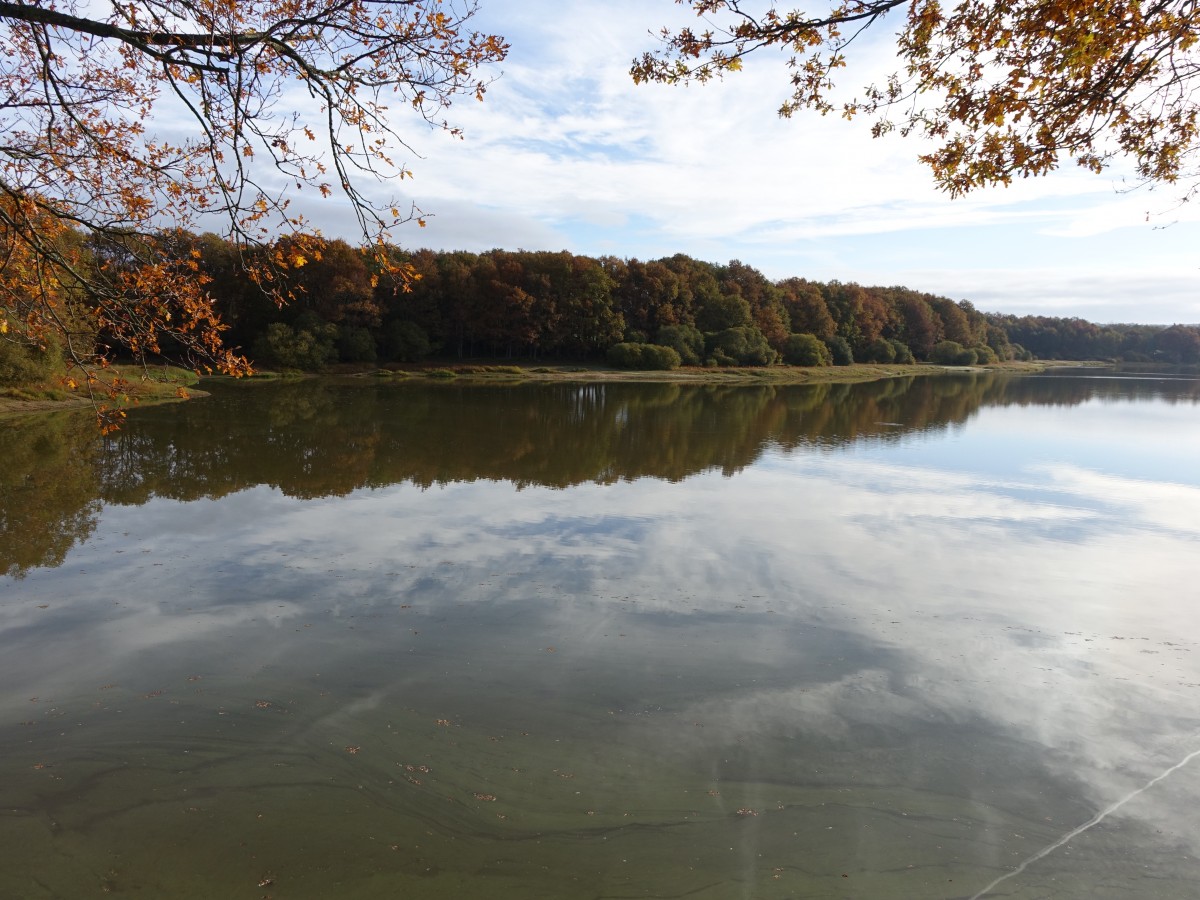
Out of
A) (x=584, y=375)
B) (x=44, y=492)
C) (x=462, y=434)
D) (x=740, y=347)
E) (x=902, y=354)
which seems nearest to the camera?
(x=44, y=492)

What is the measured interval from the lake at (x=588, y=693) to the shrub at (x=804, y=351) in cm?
6242

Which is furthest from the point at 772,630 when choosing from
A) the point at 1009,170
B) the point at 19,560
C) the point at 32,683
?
the point at 19,560

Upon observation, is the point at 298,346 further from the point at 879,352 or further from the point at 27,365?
the point at 879,352

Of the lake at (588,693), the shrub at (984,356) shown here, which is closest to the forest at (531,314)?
the shrub at (984,356)

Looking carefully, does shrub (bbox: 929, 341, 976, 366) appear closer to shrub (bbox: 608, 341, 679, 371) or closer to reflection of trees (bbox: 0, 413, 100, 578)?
shrub (bbox: 608, 341, 679, 371)

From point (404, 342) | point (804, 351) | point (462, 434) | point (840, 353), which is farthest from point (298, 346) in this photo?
point (840, 353)

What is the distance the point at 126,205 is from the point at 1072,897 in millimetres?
9239

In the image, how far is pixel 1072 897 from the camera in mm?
4203

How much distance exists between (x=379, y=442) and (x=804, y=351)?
62.2m

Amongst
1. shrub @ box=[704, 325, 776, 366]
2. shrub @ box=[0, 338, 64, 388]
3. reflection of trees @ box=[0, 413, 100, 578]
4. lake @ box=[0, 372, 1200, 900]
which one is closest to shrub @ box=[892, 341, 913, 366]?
shrub @ box=[704, 325, 776, 366]

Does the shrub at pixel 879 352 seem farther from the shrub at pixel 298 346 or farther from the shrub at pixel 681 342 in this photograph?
the shrub at pixel 298 346

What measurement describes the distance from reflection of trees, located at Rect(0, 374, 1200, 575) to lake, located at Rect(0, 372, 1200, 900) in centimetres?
34

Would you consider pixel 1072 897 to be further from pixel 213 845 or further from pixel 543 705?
pixel 213 845

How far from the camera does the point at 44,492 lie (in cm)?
1362
